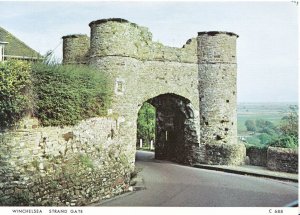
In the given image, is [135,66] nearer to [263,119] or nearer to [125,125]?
[125,125]

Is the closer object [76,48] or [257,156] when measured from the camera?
[76,48]

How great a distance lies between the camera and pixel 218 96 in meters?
17.5

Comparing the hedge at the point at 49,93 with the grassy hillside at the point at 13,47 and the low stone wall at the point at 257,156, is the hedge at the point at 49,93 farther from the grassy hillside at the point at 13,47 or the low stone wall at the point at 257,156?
the low stone wall at the point at 257,156

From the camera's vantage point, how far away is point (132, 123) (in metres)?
14.4

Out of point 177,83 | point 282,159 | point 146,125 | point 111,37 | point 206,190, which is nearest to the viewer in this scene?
point 206,190

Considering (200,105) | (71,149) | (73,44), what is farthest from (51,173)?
(200,105)

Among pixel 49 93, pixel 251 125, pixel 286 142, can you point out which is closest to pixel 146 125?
pixel 251 125

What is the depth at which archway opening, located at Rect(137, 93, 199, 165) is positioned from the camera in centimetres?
1769

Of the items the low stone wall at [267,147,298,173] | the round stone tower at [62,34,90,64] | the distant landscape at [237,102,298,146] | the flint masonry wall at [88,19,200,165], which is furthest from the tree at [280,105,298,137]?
the round stone tower at [62,34,90,64]

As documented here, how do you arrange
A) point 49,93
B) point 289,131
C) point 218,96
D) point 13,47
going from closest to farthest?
point 49,93, point 13,47, point 218,96, point 289,131

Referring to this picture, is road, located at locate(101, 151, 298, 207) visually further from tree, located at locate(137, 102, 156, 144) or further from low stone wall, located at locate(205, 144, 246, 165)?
tree, located at locate(137, 102, 156, 144)

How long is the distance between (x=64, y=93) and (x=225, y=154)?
872cm

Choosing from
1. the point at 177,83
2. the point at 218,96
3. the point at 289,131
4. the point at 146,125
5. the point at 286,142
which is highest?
the point at 177,83

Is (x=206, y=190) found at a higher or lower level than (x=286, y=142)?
lower
